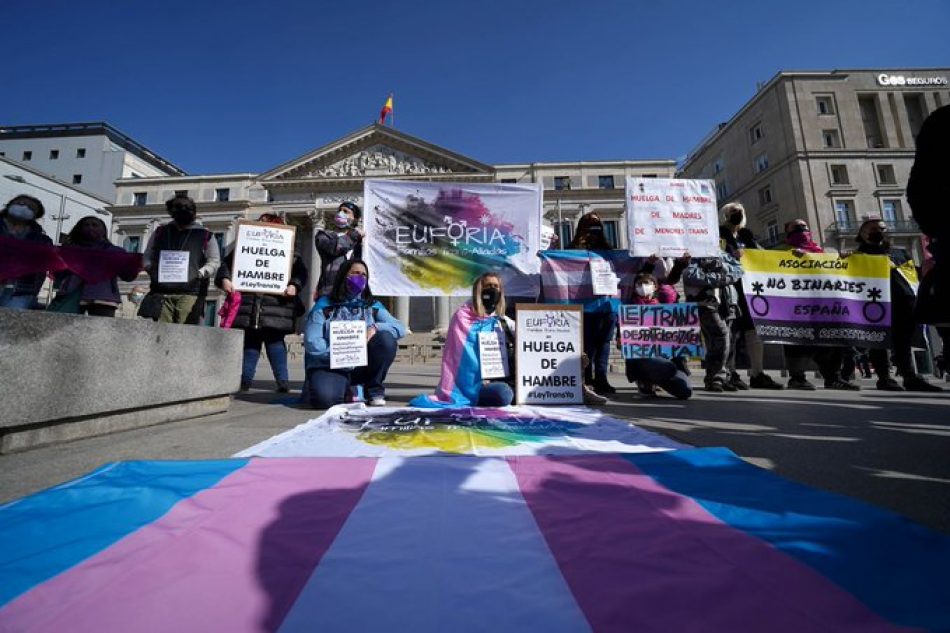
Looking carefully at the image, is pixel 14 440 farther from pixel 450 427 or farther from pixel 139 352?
pixel 450 427

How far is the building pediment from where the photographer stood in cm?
3272

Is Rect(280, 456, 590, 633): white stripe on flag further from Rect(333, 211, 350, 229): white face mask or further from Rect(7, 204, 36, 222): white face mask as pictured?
Rect(7, 204, 36, 222): white face mask

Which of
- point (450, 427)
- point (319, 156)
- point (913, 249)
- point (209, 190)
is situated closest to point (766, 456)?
point (450, 427)

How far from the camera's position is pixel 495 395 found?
3242mm

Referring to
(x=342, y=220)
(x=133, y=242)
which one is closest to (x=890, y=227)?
(x=342, y=220)

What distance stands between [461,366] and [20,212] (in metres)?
4.34

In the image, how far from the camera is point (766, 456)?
189 centimetres

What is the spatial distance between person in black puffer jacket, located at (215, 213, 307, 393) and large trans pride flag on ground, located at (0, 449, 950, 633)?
317cm

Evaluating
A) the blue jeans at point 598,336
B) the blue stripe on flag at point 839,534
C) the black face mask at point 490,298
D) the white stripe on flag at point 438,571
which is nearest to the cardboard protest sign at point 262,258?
the black face mask at point 490,298

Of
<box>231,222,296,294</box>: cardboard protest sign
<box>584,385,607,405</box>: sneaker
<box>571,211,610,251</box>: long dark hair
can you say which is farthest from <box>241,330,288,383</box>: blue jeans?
<box>571,211,610,251</box>: long dark hair

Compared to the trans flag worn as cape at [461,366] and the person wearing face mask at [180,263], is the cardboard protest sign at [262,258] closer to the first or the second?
the person wearing face mask at [180,263]

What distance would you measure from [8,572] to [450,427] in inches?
70.1

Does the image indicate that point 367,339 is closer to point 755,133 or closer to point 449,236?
point 449,236

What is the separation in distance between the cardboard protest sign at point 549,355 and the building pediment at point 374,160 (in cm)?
3127
